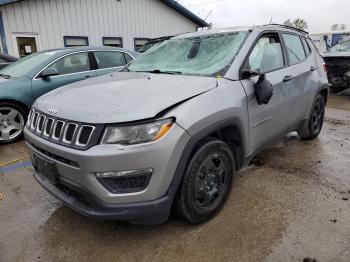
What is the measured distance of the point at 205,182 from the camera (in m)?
2.71

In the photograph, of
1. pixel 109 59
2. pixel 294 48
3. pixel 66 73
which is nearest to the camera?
pixel 294 48

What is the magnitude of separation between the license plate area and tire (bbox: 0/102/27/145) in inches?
115

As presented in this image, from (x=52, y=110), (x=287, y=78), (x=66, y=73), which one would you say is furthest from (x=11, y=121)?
(x=287, y=78)

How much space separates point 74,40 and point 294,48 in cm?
976

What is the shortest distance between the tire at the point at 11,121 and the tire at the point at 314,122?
466 centimetres

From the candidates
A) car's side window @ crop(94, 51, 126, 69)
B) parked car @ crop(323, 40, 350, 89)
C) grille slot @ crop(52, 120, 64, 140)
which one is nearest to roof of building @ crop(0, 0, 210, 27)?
parked car @ crop(323, 40, 350, 89)

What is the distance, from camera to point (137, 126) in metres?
2.19

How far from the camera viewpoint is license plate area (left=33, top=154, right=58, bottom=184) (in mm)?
2465

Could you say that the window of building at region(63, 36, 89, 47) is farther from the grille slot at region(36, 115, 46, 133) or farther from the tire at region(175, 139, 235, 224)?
the tire at region(175, 139, 235, 224)

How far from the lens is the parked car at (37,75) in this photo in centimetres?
521

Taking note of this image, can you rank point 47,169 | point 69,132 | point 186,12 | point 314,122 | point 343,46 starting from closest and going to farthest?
1. point 69,132
2. point 47,169
3. point 314,122
4. point 343,46
5. point 186,12

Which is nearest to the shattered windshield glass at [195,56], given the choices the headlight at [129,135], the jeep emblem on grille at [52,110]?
the headlight at [129,135]

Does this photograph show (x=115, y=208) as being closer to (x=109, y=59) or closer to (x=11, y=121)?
(x=11, y=121)

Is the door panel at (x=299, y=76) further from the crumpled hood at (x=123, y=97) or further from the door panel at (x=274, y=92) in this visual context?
the crumpled hood at (x=123, y=97)
